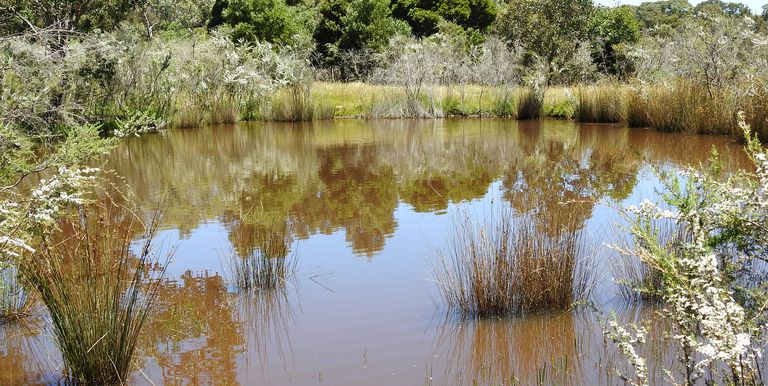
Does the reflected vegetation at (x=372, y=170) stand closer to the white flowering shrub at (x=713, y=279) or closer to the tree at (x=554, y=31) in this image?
the white flowering shrub at (x=713, y=279)

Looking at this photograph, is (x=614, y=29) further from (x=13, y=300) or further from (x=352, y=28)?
(x=13, y=300)

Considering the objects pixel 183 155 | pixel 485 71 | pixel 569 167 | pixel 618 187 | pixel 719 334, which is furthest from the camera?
pixel 485 71

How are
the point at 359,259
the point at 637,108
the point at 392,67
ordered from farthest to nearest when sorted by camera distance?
the point at 392,67 < the point at 637,108 < the point at 359,259

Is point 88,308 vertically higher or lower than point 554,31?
lower

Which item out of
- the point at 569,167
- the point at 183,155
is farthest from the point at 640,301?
the point at 183,155

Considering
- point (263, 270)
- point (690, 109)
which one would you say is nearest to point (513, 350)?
point (263, 270)

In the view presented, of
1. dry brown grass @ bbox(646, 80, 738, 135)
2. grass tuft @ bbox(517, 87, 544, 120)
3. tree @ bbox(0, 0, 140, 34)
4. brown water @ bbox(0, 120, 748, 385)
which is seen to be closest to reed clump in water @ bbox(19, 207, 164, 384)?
brown water @ bbox(0, 120, 748, 385)

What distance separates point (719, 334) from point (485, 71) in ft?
64.6

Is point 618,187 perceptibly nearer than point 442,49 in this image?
Yes

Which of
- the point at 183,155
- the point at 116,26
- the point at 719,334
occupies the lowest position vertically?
the point at 183,155

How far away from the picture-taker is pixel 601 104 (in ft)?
55.9

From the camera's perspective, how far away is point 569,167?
33.4 feet

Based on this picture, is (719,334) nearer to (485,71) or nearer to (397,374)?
(397,374)

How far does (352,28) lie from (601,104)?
1171 cm
